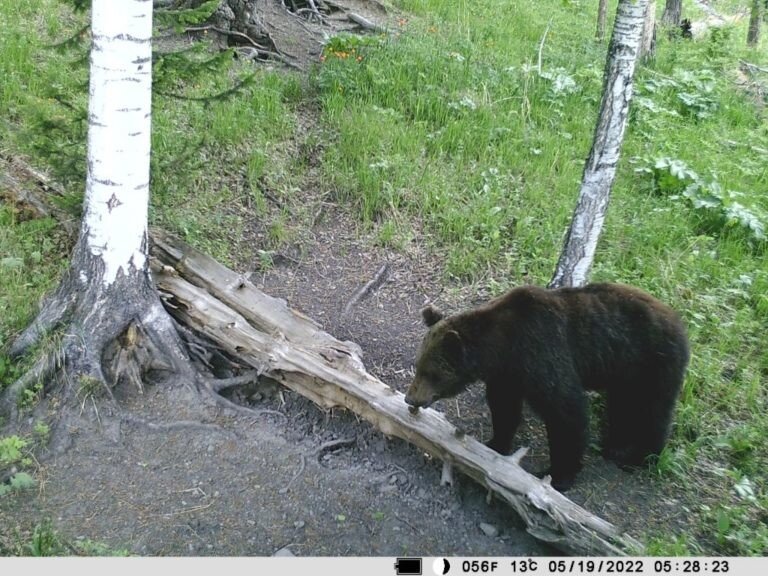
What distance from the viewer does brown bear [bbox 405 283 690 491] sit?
14.8 feet

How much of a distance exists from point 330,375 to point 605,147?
272cm

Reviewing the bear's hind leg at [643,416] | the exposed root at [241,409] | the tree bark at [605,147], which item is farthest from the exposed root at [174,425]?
the tree bark at [605,147]

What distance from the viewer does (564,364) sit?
454cm

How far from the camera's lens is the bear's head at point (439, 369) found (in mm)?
4504

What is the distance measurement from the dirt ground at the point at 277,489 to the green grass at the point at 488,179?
776 mm

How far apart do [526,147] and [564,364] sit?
168 inches

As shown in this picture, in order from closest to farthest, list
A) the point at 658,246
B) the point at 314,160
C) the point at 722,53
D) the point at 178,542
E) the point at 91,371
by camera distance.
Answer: the point at 178,542 < the point at 91,371 < the point at 658,246 < the point at 314,160 < the point at 722,53

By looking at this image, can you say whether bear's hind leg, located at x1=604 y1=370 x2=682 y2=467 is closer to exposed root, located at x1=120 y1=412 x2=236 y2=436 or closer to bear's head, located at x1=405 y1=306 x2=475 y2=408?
bear's head, located at x1=405 y1=306 x2=475 y2=408

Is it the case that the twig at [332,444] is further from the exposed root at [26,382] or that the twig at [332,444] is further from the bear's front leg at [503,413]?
the exposed root at [26,382]

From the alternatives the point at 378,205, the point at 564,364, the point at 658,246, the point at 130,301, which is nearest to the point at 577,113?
the point at 658,246

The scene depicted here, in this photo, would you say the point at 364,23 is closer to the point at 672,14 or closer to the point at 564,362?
the point at 672,14

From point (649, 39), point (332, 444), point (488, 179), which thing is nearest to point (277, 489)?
point (332, 444)

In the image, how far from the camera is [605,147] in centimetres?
544

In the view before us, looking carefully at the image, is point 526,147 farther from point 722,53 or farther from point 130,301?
point 722,53
